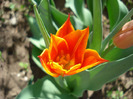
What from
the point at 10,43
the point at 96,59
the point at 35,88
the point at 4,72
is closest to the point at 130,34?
the point at 96,59

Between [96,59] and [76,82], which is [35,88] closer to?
[76,82]

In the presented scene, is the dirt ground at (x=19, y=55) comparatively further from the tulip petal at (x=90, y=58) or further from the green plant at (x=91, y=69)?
the tulip petal at (x=90, y=58)

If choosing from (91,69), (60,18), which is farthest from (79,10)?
(91,69)

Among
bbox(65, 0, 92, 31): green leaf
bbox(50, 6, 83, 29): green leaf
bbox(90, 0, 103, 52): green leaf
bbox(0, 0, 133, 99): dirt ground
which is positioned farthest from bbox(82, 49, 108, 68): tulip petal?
bbox(0, 0, 133, 99): dirt ground

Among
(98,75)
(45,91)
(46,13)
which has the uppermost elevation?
(46,13)

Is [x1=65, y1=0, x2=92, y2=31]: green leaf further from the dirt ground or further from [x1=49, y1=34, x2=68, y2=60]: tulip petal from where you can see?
the dirt ground

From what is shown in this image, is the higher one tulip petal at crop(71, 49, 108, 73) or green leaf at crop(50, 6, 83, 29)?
green leaf at crop(50, 6, 83, 29)

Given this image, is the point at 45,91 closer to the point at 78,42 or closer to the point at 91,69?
the point at 91,69
